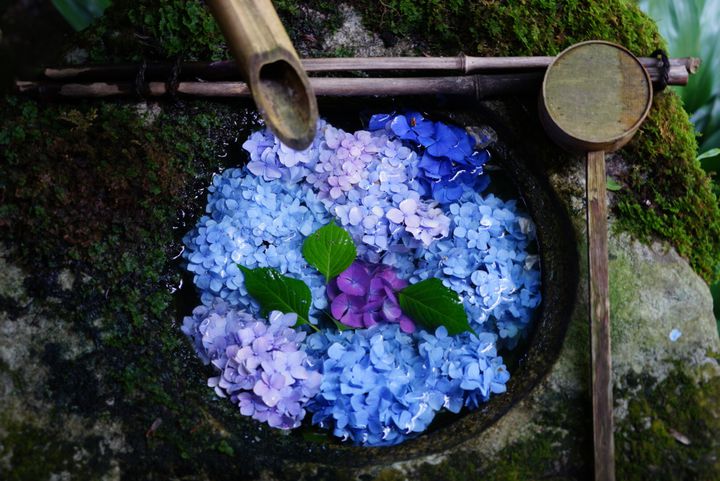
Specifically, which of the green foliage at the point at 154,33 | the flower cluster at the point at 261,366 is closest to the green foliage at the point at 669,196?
the flower cluster at the point at 261,366

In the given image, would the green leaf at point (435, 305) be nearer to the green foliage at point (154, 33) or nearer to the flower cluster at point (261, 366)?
the flower cluster at point (261, 366)

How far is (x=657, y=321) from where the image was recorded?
2123 mm

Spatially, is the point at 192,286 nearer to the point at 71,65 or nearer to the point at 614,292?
the point at 71,65

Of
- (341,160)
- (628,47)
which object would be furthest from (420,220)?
(628,47)

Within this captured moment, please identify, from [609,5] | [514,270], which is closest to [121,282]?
[514,270]

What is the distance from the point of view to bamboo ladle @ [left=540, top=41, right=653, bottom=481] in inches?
82.2

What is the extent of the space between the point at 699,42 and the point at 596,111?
120 cm

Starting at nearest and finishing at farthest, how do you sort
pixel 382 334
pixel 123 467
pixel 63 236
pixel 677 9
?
1. pixel 123 467
2. pixel 63 236
3. pixel 382 334
4. pixel 677 9

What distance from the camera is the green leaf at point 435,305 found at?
86.1 inches

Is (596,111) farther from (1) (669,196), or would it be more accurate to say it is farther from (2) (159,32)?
(2) (159,32)

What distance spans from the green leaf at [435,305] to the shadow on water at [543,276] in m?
0.26

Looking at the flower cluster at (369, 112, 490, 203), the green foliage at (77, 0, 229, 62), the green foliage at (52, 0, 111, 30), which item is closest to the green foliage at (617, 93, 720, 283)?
the flower cluster at (369, 112, 490, 203)

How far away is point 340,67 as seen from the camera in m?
2.35

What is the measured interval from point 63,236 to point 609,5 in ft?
6.74
